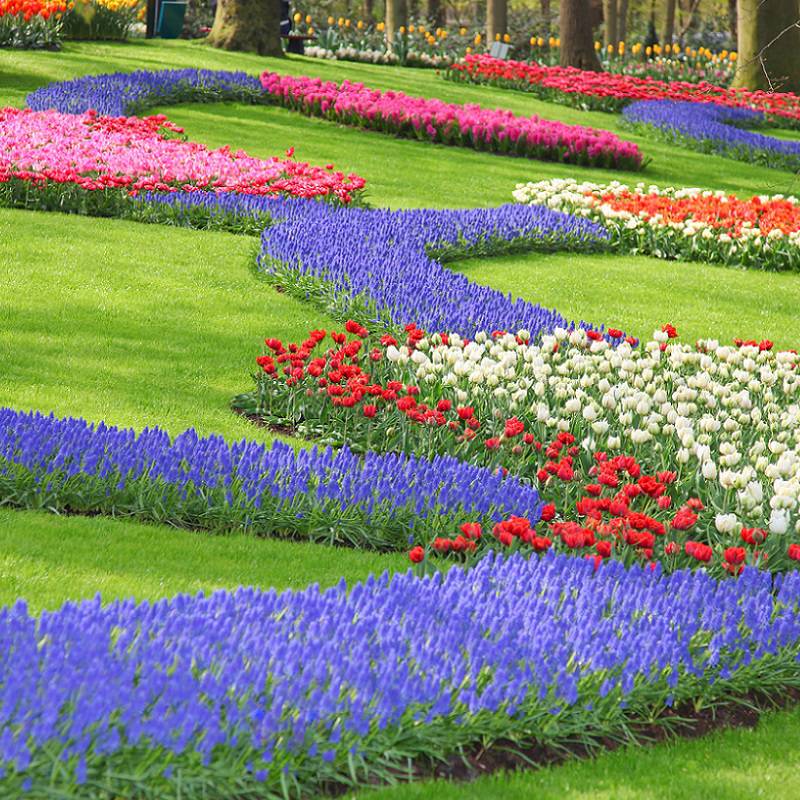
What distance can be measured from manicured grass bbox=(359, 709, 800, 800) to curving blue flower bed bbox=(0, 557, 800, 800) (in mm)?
111

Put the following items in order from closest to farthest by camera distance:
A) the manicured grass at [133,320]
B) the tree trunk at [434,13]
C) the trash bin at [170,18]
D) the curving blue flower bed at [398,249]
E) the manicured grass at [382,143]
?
the manicured grass at [133,320] → the curving blue flower bed at [398,249] → the manicured grass at [382,143] → the trash bin at [170,18] → the tree trunk at [434,13]

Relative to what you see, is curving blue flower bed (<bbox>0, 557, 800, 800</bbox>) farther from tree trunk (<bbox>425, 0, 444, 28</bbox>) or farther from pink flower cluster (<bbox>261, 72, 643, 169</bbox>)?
tree trunk (<bbox>425, 0, 444, 28</bbox>)

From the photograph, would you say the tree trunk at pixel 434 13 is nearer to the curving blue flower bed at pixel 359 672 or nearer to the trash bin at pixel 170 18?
the trash bin at pixel 170 18

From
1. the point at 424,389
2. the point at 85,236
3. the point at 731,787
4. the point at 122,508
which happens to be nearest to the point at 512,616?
→ the point at 731,787

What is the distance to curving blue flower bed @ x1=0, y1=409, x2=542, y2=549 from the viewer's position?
233 inches

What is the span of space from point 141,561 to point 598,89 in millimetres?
22455

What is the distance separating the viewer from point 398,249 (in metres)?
11.2

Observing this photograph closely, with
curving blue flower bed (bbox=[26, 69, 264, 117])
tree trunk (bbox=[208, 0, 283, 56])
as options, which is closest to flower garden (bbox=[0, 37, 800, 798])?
curving blue flower bed (bbox=[26, 69, 264, 117])

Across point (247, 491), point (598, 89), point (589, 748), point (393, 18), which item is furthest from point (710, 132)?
point (589, 748)

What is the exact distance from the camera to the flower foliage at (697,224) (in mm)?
13562

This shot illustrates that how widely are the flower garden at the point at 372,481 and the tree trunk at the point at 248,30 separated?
37.1ft

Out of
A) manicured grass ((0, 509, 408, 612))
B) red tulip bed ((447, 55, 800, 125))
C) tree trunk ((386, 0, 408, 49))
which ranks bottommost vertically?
manicured grass ((0, 509, 408, 612))

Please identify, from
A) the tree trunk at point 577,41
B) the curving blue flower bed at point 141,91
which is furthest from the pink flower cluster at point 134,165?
the tree trunk at point 577,41

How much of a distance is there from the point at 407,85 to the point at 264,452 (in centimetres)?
2033
